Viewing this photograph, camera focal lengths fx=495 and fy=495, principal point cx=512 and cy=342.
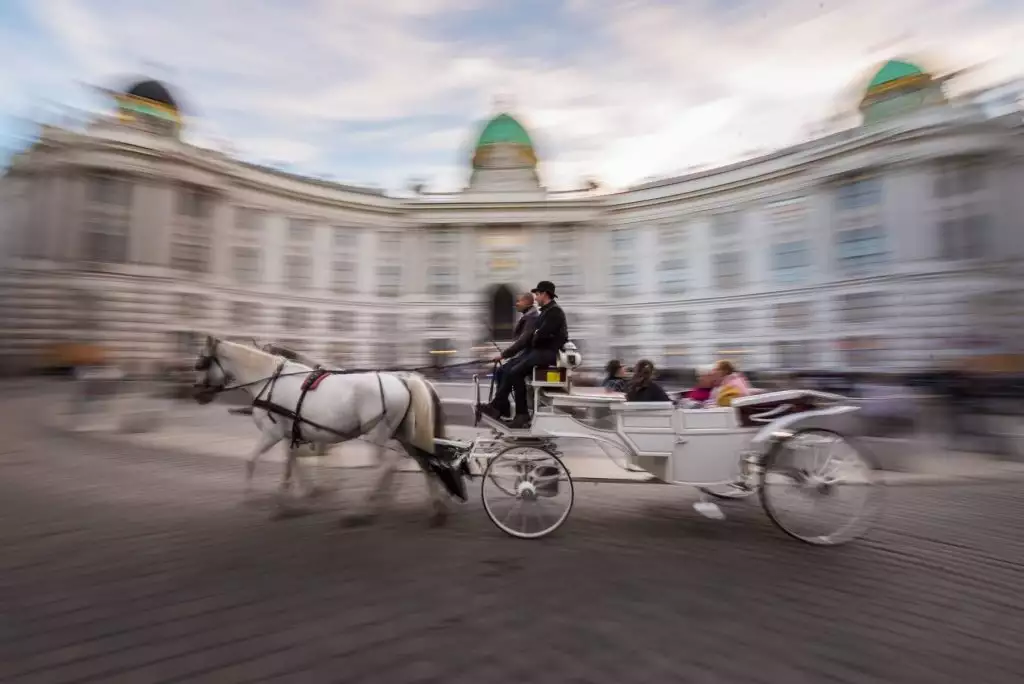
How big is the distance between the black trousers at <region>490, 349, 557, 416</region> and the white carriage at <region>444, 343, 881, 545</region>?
0.33 ft

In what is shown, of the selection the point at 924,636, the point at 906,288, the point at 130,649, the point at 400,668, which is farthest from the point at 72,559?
the point at 906,288

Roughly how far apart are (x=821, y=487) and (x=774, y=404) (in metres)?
0.72

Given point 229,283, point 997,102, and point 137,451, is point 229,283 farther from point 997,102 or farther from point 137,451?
point 997,102

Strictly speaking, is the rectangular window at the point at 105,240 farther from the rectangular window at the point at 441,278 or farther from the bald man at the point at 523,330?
the bald man at the point at 523,330

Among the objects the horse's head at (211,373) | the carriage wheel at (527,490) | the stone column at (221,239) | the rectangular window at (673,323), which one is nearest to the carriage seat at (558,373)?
the carriage wheel at (527,490)

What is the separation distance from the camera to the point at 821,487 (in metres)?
3.91

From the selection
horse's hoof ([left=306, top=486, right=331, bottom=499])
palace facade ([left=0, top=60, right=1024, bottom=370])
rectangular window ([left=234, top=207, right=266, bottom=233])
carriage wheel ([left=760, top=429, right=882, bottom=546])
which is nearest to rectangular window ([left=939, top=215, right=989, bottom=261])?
palace facade ([left=0, top=60, right=1024, bottom=370])

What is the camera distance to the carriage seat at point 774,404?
406 centimetres

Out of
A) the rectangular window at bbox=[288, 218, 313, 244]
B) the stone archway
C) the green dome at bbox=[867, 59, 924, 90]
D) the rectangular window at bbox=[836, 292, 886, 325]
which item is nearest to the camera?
the rectangular window at bbox=[288, 218, 313, 244]

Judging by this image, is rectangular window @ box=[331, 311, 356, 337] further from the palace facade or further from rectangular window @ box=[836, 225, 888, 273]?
rectangular window @ box=[836, 225, 888, 273]

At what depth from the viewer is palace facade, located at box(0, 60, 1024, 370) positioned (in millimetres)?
10469

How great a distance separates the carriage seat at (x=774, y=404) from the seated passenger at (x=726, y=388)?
0.67 ft

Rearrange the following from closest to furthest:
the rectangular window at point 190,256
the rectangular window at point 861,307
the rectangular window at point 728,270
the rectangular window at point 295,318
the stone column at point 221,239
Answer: the rectangular window at point 295,318, the stone column at point 221,239, the rectangular window at point 190,256, the rectangular window at point 861,307, the rectangular window at point 728,270

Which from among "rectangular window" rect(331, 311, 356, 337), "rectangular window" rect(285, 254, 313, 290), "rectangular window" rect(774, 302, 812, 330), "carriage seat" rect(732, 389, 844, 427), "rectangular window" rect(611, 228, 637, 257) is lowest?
"carriage seat" rect(732, 389, 844, 427)
